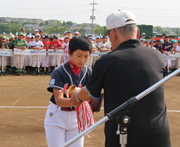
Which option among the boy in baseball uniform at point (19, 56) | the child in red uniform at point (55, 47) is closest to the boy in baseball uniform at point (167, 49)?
the child in red uniform at point (55, 47)

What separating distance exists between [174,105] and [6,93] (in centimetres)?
595

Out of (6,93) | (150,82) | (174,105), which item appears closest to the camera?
(150,82)

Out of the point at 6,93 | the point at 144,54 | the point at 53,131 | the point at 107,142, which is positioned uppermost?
the point at 144,54

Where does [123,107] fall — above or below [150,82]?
below

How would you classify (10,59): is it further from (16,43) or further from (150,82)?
(150,82)

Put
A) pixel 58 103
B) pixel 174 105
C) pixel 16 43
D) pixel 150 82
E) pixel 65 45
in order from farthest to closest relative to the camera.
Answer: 1. pixel 65 45
2. pixel 16 43
3. pixel 174 105
4. pixel 58 103
5. pixel 150 82

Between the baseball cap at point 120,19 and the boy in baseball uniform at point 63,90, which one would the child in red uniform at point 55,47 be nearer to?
the boy in baseball uniform at point 63,90

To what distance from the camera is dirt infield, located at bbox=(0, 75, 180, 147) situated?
589 centimetres

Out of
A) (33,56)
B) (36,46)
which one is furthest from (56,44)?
(33,56)

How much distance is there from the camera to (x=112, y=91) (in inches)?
93.3

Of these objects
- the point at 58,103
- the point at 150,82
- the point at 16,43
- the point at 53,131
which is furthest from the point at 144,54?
the point at 16,43

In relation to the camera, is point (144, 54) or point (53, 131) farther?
point (53, 131)

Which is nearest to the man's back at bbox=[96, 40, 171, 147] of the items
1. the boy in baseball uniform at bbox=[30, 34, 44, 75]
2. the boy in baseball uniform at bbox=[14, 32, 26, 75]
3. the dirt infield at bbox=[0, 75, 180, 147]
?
the dirt infield at bbox=[0, 75, 180, 147]

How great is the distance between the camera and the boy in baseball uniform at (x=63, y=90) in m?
3.35
